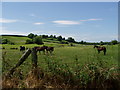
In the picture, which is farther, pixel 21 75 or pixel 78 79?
pixel 21 75

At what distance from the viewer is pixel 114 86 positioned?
196 inches

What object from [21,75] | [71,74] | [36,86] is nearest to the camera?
[36,86]

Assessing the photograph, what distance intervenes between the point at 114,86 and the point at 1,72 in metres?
3.73

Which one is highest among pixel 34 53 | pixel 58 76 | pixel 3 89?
pixel 34 53

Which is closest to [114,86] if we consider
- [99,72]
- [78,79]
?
[99,72]

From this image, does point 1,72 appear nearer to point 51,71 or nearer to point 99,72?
point 51,71

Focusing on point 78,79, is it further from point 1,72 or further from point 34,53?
point 1,72

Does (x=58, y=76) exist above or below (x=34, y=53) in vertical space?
below

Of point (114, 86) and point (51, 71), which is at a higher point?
point (51, 71)

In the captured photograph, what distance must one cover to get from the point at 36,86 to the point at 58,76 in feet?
2.43

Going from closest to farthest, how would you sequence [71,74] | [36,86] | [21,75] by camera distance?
1. [36,86]
2. [71,74]
3. [21,75]

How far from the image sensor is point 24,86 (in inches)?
187

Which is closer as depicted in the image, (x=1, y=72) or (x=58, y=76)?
(x=58, y=76)

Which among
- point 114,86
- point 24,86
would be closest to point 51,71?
point 24,86
